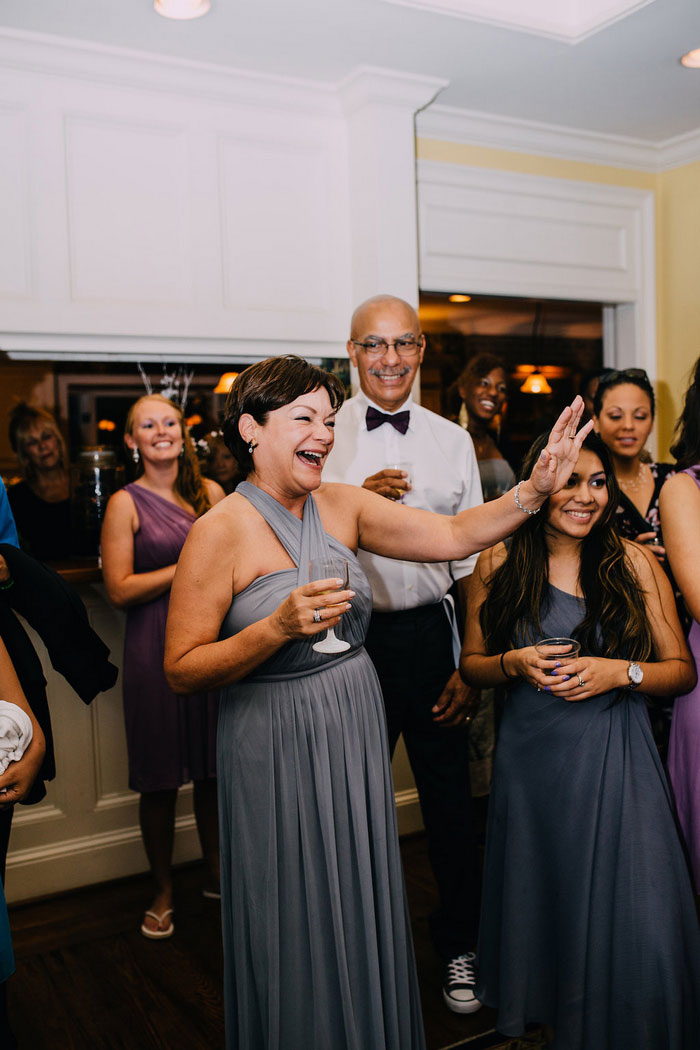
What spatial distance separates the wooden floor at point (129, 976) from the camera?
7.59ft

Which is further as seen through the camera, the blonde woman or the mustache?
the blonde woman

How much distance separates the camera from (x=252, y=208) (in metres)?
3.32

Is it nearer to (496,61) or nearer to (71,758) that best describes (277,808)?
(71,758)

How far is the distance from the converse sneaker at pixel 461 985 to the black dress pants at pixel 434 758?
0.08 ft

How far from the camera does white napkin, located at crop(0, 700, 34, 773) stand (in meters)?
1.59

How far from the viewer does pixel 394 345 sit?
2572 mm

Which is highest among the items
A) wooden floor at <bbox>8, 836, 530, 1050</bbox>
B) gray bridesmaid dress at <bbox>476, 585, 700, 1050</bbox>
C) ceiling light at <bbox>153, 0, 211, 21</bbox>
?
ceiling light at <bbox>153, 0, 211, 21</bbox>

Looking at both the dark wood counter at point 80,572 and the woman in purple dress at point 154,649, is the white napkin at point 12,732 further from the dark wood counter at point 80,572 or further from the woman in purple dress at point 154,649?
the dark wood counter at point 80,572

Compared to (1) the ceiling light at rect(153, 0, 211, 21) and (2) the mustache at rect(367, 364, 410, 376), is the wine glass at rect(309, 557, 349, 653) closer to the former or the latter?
(2) the mustache at rect(367, 364, 410, 376)

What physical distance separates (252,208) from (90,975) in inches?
105

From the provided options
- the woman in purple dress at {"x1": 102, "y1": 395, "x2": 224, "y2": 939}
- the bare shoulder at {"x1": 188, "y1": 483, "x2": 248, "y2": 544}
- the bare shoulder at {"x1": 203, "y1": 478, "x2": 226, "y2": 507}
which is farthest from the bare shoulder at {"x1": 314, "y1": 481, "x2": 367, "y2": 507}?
the bare shoulder at {"x1": 203, "y1": 478, "x2": 226, "y2": 507}

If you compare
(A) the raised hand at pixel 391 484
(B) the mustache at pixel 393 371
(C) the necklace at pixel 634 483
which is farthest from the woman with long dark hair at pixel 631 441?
(A) the raised hand at pixel 391 484

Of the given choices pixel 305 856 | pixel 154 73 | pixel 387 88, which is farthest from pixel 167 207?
pixel 305 856

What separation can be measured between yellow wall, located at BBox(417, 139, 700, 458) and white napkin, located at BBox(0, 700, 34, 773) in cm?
327
